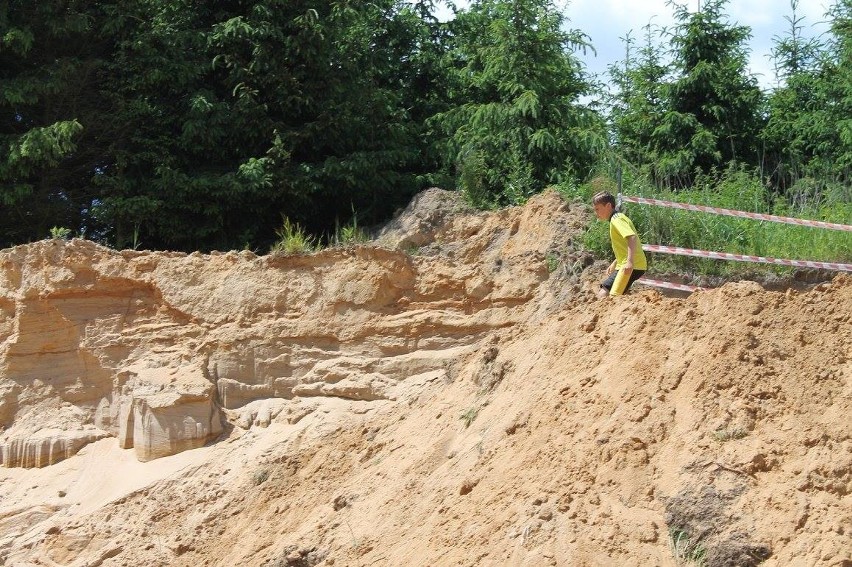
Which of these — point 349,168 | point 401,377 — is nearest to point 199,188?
point 349,168

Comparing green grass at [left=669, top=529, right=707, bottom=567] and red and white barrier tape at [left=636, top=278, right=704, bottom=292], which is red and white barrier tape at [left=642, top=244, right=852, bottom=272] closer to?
red and white barrier tape at [left=636, top=278, right=704, bottom=292]

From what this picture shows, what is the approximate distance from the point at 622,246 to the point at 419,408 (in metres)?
2.69

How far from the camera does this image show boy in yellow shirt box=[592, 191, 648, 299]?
385 inches

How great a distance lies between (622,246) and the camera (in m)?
9.97

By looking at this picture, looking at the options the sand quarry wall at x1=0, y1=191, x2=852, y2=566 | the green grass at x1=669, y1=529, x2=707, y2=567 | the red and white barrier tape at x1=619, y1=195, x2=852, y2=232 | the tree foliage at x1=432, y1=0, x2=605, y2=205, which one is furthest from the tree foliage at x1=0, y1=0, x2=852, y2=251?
the green grass at x1=669, y1=529, x2=707, y2=567

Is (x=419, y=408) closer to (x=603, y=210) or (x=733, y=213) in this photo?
(x=603, y=210)

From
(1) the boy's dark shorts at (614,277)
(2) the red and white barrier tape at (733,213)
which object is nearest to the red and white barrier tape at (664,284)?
(2) the red and white barrier tape at (733,213)

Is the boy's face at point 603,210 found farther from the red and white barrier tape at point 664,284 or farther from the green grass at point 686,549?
the green grass at point 686,549

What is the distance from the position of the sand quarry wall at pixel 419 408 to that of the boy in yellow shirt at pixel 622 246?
1.25 feet

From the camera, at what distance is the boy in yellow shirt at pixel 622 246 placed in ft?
32.1

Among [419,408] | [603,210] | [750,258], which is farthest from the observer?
[750,258]

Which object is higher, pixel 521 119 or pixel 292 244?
pixel 521 119

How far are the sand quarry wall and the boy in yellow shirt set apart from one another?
0.38 m

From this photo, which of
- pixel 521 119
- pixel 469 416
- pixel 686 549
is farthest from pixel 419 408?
pixel 521 119
